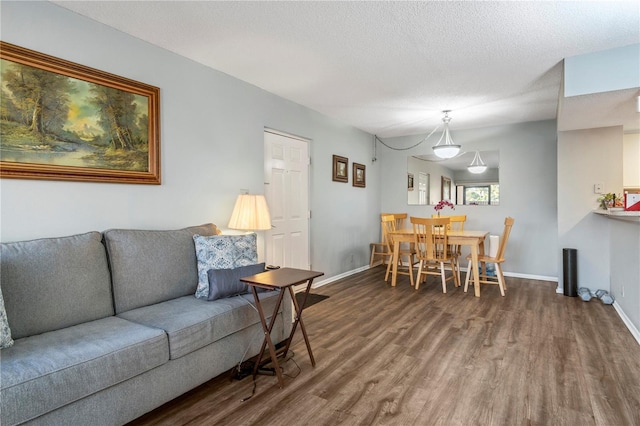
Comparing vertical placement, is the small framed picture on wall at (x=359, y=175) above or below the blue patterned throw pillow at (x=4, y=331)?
above

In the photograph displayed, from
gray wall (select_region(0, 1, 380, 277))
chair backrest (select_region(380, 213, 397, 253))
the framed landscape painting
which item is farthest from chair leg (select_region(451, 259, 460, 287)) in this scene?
the framed landscape painting

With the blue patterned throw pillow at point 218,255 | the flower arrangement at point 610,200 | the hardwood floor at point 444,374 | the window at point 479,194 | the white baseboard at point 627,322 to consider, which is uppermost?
the window at point 479,194

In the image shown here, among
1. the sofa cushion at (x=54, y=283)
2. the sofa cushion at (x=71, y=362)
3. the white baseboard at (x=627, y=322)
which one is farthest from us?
the white baseboard at (x=627, y=322)

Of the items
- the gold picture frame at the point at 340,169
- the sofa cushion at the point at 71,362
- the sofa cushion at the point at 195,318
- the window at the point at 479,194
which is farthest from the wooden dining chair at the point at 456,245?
the sofa cushion at the point at 71,362

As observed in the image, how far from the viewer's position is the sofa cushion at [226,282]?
7.79 feet

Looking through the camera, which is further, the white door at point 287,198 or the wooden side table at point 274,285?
the white door at point 287,198

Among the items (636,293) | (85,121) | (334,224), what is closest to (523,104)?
(636,293)

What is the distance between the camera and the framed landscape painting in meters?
2.02

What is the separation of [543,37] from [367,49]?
133 cm

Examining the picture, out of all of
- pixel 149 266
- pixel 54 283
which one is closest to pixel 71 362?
pixel 54 283

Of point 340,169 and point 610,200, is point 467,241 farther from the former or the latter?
point 340,169

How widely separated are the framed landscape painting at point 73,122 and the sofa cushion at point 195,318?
1.03 meters

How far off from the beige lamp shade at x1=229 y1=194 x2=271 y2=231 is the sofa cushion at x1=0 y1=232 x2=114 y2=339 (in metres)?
1.20

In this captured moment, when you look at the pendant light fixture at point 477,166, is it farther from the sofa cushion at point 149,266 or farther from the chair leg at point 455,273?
the sofa cushion at point 149,266
